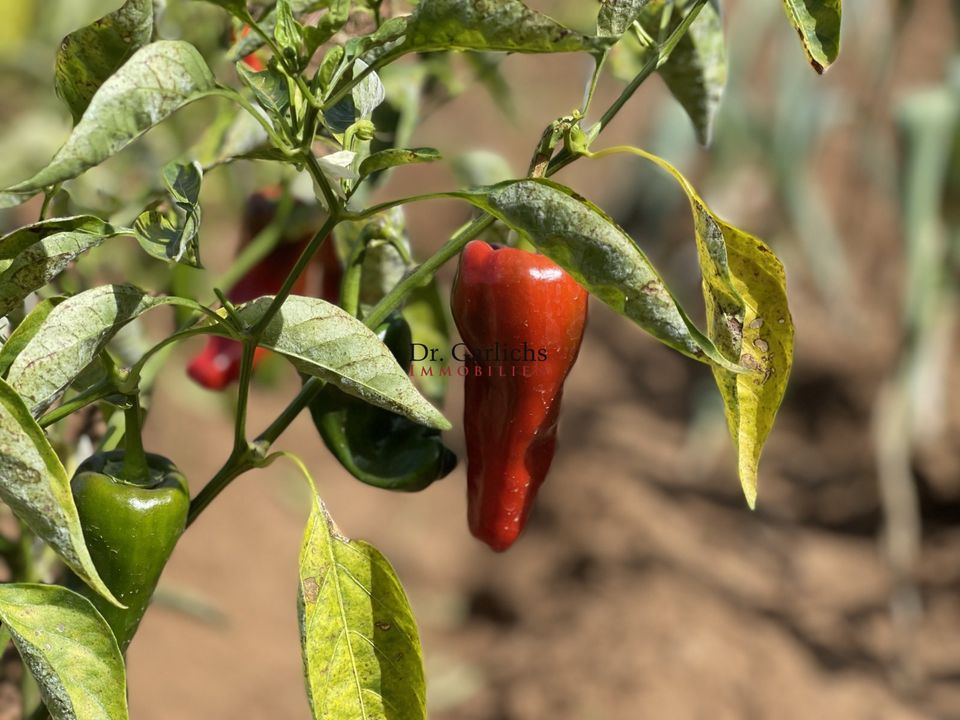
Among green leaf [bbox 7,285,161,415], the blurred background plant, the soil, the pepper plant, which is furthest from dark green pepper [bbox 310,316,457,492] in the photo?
the soil

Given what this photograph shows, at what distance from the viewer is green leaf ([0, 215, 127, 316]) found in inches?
Answer: 23.5

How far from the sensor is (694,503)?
9.56ft

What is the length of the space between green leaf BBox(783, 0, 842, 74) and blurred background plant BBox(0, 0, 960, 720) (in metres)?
1.01

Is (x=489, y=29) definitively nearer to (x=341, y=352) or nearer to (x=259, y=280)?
(x=341, y=352)

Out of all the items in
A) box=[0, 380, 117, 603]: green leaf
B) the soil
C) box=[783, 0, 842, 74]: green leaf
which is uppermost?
box=[783, 0, 842, 74]: green leaf

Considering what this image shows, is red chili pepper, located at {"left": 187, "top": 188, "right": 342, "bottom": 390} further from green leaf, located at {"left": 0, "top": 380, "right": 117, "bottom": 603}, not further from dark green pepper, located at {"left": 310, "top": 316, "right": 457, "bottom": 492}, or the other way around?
green leaf, located at {"left": 0, "top": 380, "right": 117, "bottom": 603}

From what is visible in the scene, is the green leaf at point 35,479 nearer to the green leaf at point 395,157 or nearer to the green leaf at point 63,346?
the green leaf at point 63,346

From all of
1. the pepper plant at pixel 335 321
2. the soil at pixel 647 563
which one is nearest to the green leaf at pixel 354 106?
the pepper plant at pixel 335 321

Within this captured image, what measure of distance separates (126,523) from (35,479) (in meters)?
0.15

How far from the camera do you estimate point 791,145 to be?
2.62m

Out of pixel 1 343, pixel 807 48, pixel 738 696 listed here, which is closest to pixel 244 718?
pixel 738 696

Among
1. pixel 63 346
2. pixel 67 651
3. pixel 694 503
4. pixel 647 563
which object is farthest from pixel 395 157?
pixel 694 503

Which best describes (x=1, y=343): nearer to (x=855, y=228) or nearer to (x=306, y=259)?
(x=306, y=259)

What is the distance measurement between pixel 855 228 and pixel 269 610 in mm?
2192
